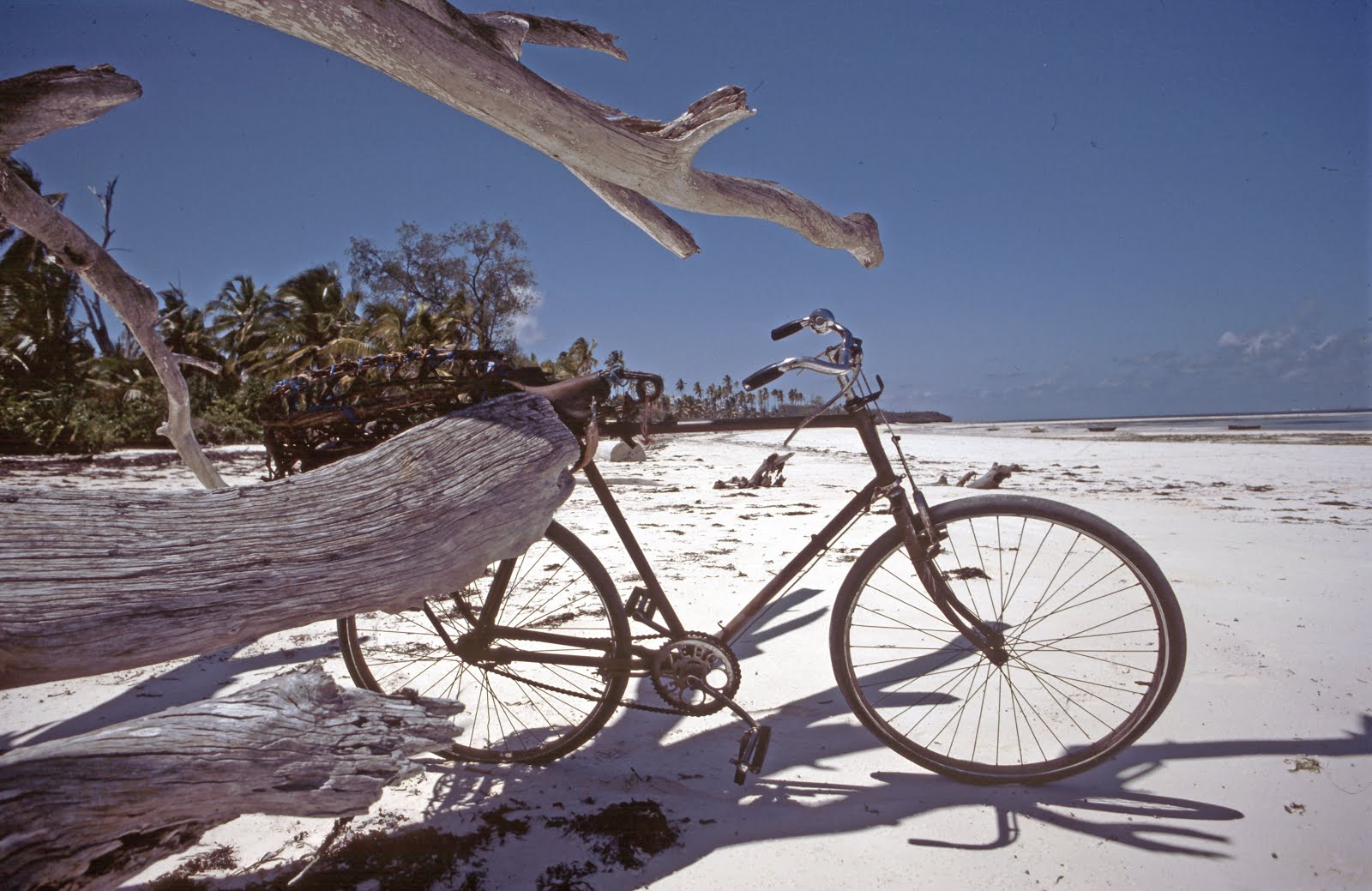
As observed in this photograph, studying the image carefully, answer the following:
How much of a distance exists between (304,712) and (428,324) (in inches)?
1135

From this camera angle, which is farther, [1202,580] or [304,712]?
[1202,580]

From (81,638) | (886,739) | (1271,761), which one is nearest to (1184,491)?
(1271,761)

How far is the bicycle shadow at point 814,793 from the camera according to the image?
1836 mm

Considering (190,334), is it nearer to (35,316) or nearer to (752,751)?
(35,316)

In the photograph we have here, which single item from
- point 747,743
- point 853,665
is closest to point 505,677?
point 747,743

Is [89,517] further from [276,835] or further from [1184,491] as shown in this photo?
[1184,491]

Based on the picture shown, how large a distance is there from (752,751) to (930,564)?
940 millimetres

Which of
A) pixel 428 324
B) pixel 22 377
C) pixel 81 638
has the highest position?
pixel 428 324

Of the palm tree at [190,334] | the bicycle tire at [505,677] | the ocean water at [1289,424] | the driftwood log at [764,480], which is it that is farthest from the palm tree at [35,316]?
the ocean water at [1289,424]

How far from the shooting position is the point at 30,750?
1.26 metres

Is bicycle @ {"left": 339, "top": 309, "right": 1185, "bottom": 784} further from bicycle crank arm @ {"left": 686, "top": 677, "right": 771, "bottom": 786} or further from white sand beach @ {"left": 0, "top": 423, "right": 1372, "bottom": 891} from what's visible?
white sand beach @ {"left": 0, "top": 423, "right": 1372, "bottom": 891}

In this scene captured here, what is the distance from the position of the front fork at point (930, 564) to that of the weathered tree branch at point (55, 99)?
365cm

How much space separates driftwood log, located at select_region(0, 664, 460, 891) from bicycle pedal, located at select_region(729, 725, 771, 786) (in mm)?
928

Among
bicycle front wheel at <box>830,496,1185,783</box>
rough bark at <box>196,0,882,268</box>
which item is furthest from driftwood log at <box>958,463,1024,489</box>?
rough bark at <box>196,0,882,268</box>
